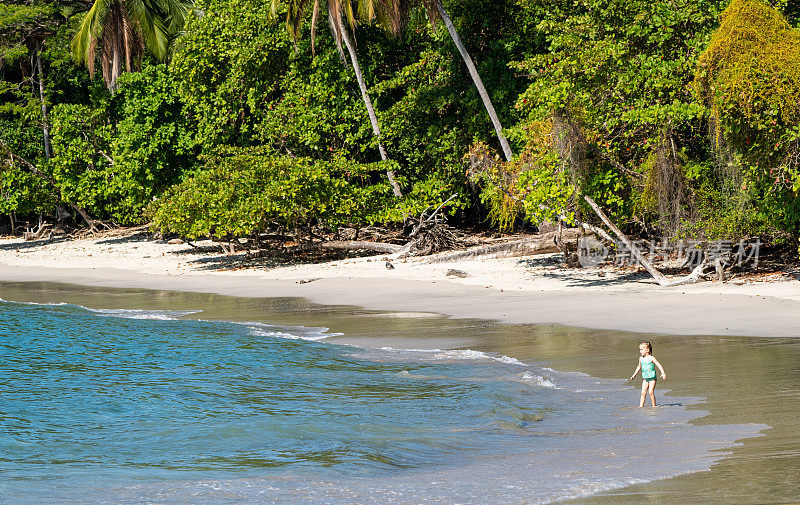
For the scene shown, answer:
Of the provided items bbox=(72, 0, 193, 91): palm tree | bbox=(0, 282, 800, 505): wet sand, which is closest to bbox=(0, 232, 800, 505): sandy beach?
bbox=(0, 282, 800, 505): wet sand

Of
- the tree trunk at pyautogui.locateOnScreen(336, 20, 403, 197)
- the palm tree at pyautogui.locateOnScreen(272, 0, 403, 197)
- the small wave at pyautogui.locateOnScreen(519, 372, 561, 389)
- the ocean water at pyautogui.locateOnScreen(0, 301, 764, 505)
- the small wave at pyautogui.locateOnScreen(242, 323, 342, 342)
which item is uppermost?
the palm tree at pyautogui.locateOnScreen(272, 0, 403, 197)

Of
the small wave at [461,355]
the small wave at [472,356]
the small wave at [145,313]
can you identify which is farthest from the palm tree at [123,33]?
the small wave at [472,356]

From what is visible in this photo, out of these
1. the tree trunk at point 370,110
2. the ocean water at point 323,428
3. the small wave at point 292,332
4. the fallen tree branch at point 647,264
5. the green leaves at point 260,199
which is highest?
the tree trunk at point 370,110

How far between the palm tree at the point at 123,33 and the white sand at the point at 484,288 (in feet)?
23.2

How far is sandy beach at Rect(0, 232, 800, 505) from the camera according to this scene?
658 cm

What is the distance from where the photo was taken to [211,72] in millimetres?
29328

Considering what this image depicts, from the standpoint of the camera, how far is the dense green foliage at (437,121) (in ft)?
50.3

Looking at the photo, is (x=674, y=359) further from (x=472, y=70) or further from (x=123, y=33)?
(x=123, y=33)

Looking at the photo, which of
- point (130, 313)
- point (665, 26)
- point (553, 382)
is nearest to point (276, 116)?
point (130, 313)

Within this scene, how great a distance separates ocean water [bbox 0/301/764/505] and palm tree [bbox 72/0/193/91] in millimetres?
19870

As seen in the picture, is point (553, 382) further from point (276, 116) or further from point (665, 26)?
point (276, 116)

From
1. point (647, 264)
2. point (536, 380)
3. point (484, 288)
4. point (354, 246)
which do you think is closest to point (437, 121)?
point (354, 246)

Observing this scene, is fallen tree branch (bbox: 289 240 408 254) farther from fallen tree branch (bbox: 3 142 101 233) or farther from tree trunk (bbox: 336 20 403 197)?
fallen tree branch (bbox: 3 142 101 233)

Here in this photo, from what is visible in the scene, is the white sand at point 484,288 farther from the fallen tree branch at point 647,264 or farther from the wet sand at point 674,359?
the wet sand at point 674,359
